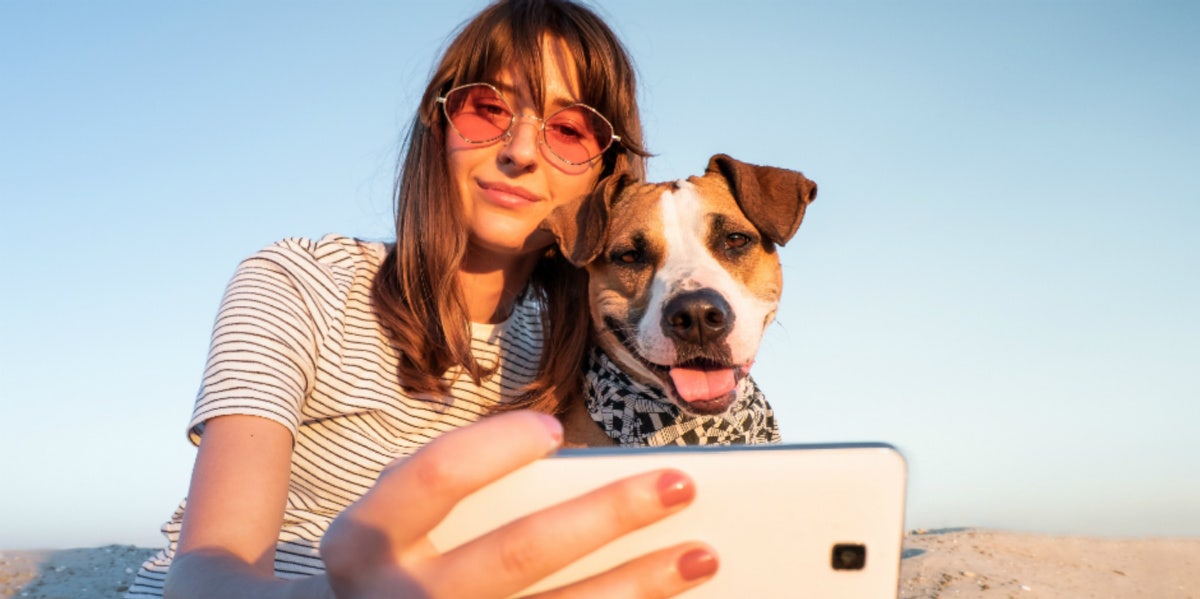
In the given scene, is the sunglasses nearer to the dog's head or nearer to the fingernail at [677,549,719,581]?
the dog's head

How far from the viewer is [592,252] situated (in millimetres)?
3588

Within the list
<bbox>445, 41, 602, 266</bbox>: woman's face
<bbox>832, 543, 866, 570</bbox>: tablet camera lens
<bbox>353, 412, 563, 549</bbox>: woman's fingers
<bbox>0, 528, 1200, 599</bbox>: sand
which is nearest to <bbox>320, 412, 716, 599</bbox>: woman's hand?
<bbox>353, 412, 563, 549</bbox>: woman's fingers

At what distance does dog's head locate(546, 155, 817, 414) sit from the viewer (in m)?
3.30

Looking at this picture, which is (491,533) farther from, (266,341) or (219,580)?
(266,341)

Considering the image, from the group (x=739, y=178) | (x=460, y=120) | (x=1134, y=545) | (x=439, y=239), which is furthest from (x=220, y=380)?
(x=1134, y=545)

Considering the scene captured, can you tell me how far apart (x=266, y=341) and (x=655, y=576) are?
1866 millimetres

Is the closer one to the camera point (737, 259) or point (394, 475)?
point (394, 475)

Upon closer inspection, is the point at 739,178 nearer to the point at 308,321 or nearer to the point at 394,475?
the point at 308,321

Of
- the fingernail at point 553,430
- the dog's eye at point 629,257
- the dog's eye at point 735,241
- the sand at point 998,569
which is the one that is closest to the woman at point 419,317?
the dog's eye at point 629,257

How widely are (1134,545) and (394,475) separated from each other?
692cm

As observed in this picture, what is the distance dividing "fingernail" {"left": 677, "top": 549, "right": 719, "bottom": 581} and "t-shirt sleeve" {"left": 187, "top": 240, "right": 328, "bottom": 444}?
1.67m

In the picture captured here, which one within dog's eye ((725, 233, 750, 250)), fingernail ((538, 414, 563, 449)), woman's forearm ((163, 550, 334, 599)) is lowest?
woman's forearm ((163, 550, 334, 599))

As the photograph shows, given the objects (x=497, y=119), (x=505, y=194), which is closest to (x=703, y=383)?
(x=505, y=194)

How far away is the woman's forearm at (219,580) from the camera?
1.68 meters
